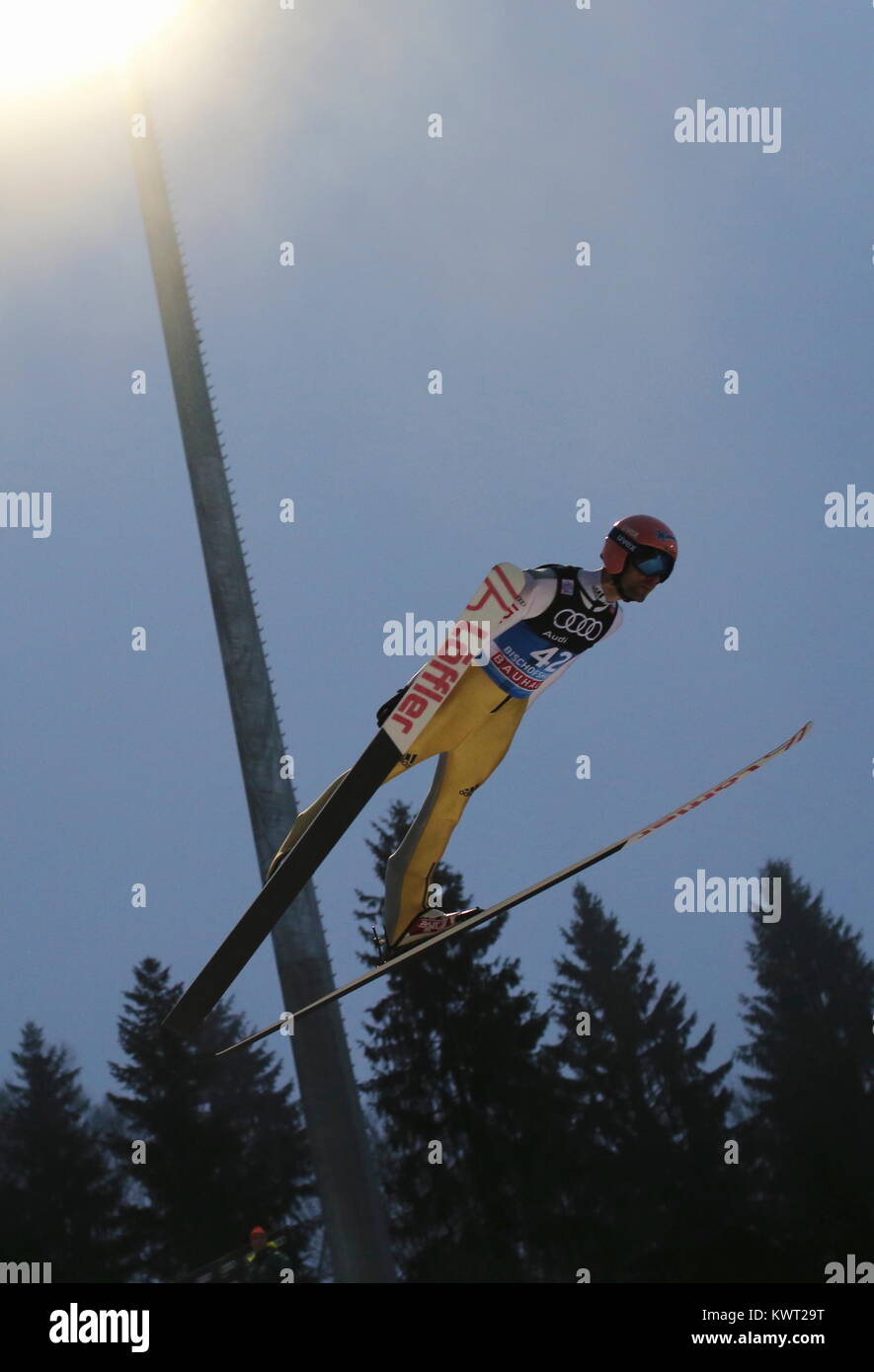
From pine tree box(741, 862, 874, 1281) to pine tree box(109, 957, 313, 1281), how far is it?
637 centimetres

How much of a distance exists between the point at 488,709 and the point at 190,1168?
16.0 metres

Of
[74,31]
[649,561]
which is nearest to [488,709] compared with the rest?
[649,561]

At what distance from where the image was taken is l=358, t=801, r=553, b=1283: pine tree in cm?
1722

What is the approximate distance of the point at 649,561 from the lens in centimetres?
440

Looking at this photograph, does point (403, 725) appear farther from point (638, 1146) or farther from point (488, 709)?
point (638, 1146)

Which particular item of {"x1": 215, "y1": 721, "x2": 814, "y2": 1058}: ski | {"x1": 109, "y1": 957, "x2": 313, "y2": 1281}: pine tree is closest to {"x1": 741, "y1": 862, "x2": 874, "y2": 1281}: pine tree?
{"x1": 109, "y1": 957, "x2": 313, "y2": 1281}: pine tree

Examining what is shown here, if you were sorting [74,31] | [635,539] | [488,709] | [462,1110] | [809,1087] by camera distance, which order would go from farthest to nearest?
[809,1087] → [462,1110] → [74,31] → [488,709] → [635,539]

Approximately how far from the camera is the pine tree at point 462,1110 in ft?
56.5

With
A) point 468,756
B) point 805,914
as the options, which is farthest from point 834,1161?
point 468,756

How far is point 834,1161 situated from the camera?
16.7 meters

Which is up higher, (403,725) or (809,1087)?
(403,725)

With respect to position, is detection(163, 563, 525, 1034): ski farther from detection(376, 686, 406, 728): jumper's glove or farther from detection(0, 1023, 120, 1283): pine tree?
detection(0, 1023, 120, 1283): pine tree
